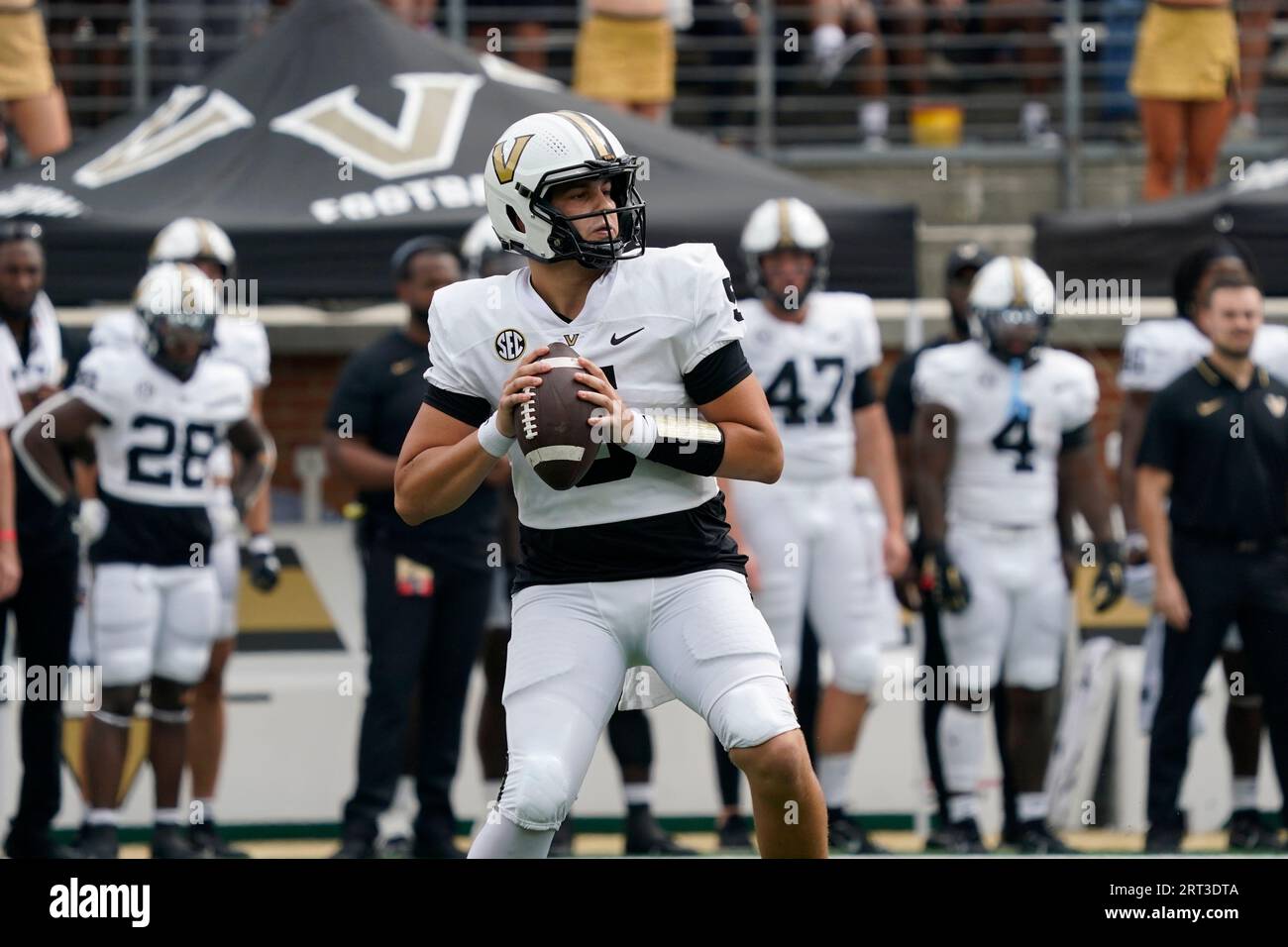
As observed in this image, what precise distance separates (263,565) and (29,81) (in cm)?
274

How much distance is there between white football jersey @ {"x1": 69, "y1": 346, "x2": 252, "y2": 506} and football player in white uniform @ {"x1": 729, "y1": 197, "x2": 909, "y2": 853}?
5.88 feet

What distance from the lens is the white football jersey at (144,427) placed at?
748 cm

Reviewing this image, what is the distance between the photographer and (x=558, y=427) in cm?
444

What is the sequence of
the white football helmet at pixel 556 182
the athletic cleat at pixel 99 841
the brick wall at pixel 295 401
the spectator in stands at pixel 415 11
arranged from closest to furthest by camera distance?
1. the white football helmet at pixel 556 182
2. the athletic cleat at pixel 99 841
3. the brick wall at pixel 295 401
4. the spectator in stands at pixel 415 11

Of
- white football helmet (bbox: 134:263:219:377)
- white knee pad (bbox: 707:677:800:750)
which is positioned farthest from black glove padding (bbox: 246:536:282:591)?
white knee pad (bbox: 707:677:800:750)

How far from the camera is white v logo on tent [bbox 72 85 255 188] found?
856cm

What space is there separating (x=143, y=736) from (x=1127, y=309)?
13.5 ft

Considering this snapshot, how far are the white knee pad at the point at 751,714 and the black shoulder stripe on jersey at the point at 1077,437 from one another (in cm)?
354

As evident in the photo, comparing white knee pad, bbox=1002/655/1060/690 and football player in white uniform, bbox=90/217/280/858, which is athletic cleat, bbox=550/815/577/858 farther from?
white knee pad, bbox=1002/655/1060/690

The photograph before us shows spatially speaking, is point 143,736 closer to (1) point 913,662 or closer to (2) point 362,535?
(2) point 362,535

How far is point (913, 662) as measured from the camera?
889 centimetres

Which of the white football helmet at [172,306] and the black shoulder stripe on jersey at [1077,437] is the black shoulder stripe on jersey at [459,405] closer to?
the white football helmet at [172,306]

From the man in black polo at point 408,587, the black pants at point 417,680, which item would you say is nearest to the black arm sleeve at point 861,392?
the man in black polo at point 408,587
